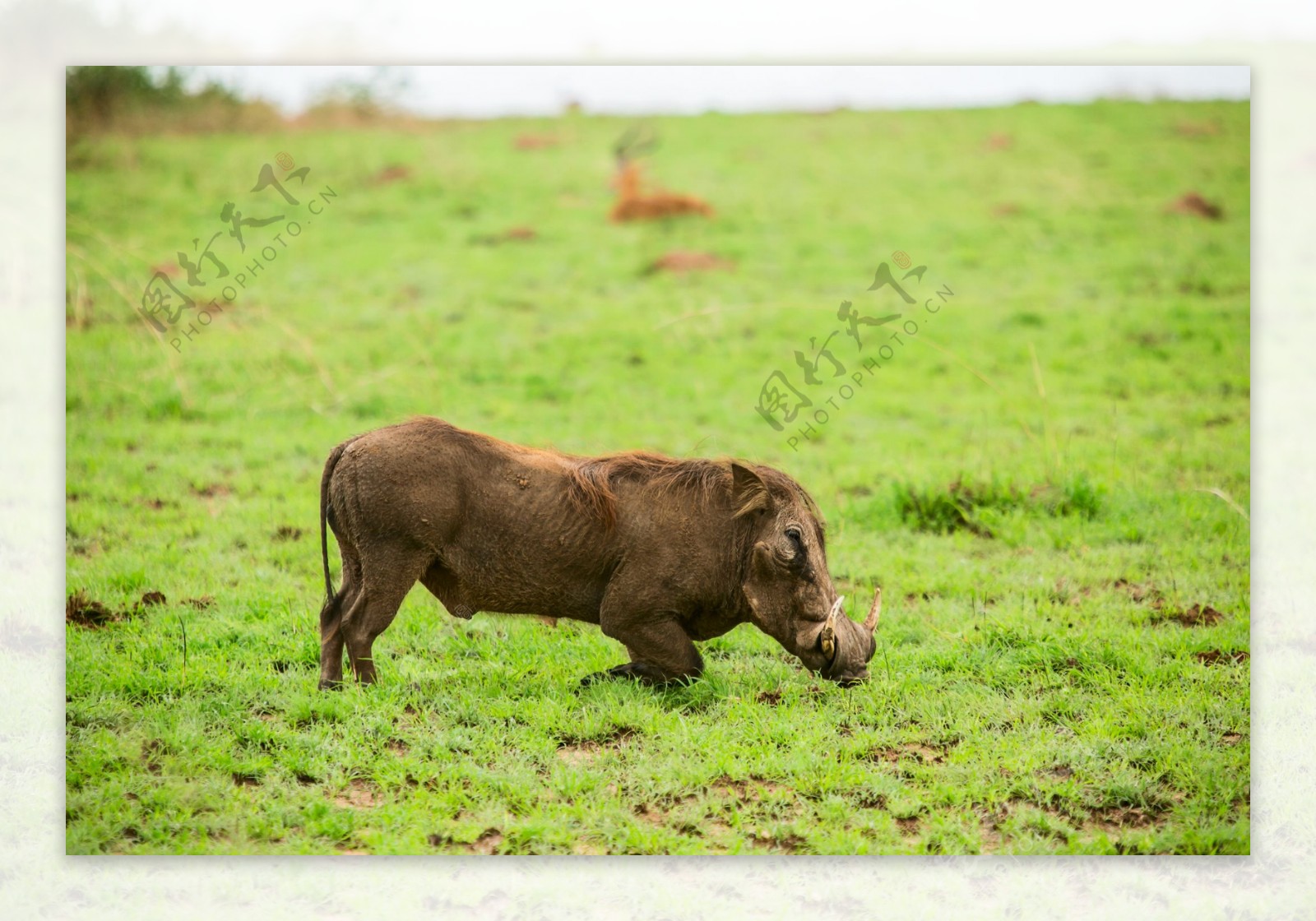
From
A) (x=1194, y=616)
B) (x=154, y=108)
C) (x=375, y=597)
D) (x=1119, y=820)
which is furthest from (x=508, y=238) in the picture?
(x=1119, y=820)

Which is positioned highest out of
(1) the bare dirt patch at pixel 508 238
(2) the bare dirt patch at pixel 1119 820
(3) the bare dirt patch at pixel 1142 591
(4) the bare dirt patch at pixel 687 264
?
(1) the bare dirt patch at pixel 508 238

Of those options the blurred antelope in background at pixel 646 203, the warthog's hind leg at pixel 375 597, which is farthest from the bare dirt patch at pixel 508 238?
the warthog's hind leg at pixel 375 597

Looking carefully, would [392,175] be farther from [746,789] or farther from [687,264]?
[746,789]

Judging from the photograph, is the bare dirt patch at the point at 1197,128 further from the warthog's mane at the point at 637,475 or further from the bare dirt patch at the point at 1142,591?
the warthog's mane at the point at 637,475

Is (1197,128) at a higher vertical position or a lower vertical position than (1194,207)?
higher

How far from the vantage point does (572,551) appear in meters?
5.08

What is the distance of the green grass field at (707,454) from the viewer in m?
4.63

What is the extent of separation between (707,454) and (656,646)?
3.26 meters

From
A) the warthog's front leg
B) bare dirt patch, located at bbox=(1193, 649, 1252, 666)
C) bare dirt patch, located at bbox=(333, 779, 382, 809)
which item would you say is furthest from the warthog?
bare dirt patch, located at bbox=(1193, 649, 1252, 666)

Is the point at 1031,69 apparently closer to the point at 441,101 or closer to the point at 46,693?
the point at 441,101

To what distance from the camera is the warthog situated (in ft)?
16.3

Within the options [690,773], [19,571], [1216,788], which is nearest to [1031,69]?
[1216,788]

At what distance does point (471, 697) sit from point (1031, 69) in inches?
170

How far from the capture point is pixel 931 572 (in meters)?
6.38
